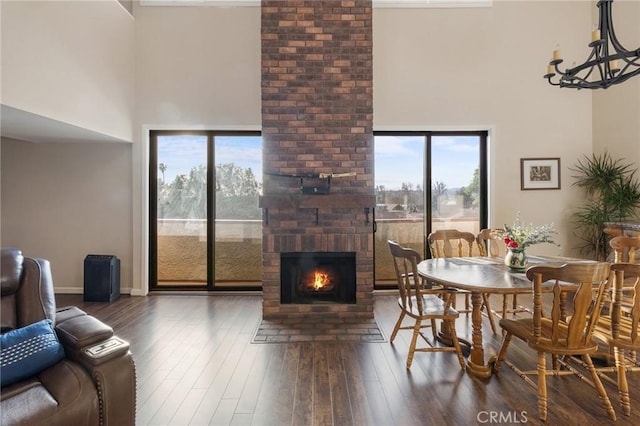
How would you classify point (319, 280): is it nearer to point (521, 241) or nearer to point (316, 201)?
point (316, 201)

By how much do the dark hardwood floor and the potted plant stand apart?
2.57m

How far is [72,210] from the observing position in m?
4.66

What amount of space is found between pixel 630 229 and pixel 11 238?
7.91 meters

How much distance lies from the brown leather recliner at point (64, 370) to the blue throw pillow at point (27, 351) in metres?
0.03

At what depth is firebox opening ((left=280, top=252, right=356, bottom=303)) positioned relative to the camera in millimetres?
3893

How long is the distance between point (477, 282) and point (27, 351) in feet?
8.80

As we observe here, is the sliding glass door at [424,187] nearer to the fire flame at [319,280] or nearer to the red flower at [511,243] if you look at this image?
the fire flame at [319,280]

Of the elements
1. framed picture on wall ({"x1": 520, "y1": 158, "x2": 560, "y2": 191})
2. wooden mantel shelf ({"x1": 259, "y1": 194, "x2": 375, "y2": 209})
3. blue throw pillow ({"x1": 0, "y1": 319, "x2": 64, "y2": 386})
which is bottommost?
blue throw pillow ({"x1": 0, "y1": 319, "x2": 64, "y2": 386})

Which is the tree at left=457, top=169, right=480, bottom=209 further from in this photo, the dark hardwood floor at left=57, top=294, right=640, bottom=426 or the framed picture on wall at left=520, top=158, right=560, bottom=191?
the dark hardwood floor at left=57, top=294, right=640, bottom=426

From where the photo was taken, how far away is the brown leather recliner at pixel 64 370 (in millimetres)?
1409

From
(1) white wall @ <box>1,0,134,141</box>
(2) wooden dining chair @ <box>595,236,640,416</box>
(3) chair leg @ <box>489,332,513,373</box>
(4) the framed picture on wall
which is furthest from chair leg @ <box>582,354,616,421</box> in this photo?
(1) white wall @ <box>1,0,134,141</box>

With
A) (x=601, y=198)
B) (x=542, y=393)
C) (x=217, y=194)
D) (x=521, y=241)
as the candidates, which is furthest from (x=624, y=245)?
(x=217, y=194)

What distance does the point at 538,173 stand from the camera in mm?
4805

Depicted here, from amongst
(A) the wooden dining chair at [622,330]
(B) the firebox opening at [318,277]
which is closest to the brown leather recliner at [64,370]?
(B) the firebox opening at [318,277]
